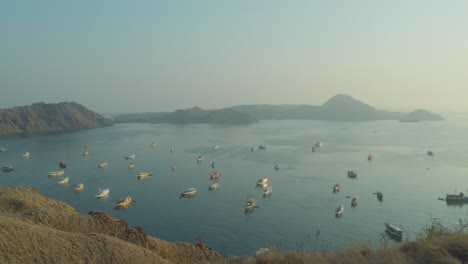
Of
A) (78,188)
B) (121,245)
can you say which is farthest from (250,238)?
(78,188)

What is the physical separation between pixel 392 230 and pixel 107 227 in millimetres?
14596

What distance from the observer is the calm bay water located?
19109 mm

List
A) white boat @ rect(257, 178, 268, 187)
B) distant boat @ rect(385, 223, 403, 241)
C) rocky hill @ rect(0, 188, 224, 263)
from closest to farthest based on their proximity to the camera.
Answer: rocky hill @ rect(0, 188, 224, 263) → distant boat @ rect(385, 223, 403, 241) → white boat @ rect(257, 178, 268, 187)

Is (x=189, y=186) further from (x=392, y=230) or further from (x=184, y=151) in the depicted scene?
(x=184, y=151)

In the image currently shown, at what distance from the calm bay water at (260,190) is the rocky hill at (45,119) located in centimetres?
3477

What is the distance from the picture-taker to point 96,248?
20.6ft

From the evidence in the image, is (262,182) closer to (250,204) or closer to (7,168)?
(250,204)

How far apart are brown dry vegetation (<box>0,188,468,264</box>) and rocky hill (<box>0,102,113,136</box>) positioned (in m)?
83.5

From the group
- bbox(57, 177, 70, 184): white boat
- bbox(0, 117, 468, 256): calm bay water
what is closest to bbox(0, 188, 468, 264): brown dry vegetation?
bbox(0, 117, 468, 256): calm bay water

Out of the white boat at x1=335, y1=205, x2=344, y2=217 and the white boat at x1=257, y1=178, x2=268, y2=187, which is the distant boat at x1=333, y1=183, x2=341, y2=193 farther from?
the white boat at x1=257, y1=178, x2=268, y2=187

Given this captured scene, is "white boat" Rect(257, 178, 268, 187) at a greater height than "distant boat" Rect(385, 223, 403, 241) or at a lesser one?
greater

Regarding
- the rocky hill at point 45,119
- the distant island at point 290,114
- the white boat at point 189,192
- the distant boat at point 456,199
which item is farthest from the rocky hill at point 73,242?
the distant island at point 290,114

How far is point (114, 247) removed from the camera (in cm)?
656

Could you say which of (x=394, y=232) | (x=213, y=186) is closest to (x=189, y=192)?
(x=213, y=186)
